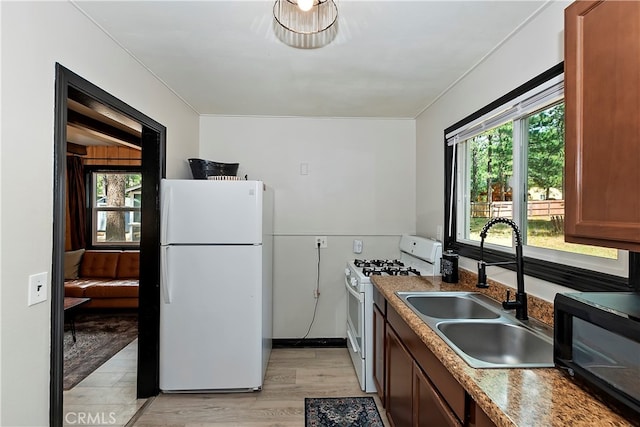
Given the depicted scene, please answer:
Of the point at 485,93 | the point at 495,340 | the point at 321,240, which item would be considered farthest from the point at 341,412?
the point at 485,93

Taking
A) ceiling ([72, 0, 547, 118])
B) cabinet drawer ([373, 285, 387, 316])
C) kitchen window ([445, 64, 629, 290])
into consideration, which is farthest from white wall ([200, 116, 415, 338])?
cabinet drawer ([373, 285, 387, 316])

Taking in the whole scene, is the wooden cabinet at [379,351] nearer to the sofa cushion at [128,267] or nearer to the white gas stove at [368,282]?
the white gas stove at [368,282]

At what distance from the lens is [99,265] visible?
15.2 ft

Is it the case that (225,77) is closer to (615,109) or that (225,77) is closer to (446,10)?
(446,10)

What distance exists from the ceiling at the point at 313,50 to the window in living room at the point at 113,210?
9.05ft

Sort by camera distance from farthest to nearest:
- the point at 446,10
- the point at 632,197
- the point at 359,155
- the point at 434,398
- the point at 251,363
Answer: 1. the point at 359,155
2. the point at 251,363
3. the point at 446,10
4. the point at 434,398
5. the point at 632,197

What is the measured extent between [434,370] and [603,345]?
615mm

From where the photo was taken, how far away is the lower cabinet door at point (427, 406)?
4.11 ft

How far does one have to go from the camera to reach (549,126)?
1.75m

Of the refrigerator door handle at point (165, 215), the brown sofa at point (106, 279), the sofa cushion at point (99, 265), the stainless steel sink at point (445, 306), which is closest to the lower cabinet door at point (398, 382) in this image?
the stainless steel sink at point (445, 306)

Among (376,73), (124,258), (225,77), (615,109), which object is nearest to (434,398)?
(615,109)

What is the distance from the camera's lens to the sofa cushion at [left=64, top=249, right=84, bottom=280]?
14.9 feet

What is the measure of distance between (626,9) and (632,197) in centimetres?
52

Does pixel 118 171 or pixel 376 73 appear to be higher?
pixel 376 73
